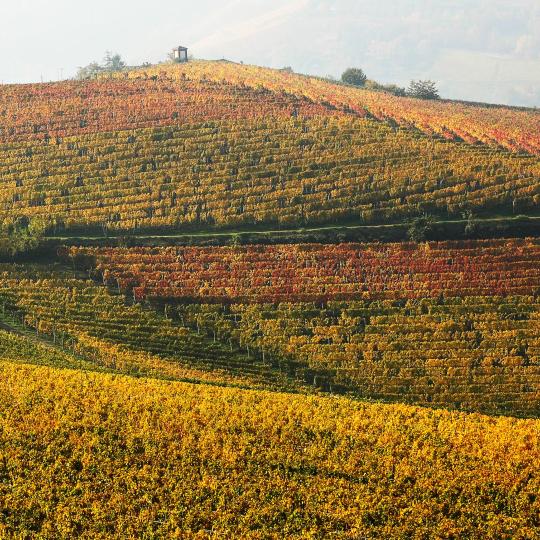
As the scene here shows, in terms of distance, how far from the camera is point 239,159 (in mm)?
84625

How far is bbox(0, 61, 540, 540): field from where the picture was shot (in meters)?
30.1

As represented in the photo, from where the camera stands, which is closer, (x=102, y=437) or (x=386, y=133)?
(x=102, y=437)

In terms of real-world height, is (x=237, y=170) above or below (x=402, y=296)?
above

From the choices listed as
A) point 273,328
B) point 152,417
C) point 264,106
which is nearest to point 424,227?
point 273,328

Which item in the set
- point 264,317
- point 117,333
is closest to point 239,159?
point 264,317

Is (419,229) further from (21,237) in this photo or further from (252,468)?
(252,468)

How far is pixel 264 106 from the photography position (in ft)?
341

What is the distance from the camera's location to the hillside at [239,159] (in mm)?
71375

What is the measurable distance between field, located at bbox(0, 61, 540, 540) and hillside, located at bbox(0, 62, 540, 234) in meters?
0.39

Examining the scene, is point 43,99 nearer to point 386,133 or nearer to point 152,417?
point 386,133

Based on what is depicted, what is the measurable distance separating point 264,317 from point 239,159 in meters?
33.8

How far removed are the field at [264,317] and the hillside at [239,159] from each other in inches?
15.2

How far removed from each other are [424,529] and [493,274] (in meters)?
34.6

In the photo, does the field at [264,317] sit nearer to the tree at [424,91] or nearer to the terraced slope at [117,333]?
the terraced slope at [117,333]
